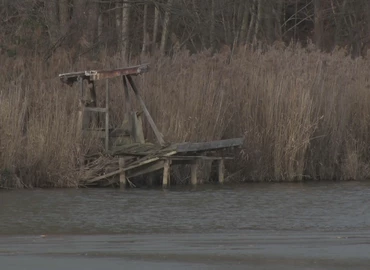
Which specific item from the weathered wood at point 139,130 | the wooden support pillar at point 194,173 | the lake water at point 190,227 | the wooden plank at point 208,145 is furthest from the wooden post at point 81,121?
the wooden support pillar at point 194,173

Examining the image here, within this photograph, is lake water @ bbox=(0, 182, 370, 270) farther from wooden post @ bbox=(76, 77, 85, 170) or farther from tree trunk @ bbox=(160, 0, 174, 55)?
tree trunk @ bbox=(160, 0, 174, 55)

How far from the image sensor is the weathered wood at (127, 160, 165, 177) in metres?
16.5

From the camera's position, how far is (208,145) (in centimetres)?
1650

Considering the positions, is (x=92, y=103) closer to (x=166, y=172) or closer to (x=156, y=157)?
(x=156, y=157)

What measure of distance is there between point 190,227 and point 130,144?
19.1 ft


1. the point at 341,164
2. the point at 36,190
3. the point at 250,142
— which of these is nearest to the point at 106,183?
the point at 36,190

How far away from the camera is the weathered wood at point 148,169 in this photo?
16516 mm

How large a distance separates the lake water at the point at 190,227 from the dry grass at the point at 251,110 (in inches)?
33.1

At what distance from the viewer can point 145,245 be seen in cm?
924

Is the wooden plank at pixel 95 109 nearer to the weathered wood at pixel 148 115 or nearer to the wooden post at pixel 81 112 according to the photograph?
the wooden post at pixel 81 112

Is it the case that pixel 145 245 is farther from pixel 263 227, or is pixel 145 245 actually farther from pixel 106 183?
pixel 106 183

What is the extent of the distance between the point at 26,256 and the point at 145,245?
4.32ft

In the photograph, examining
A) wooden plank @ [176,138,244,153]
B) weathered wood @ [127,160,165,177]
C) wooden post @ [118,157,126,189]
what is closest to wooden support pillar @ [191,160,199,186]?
wooden plank @ [176,138,244,153]

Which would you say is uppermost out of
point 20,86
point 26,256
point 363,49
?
point 363,49
